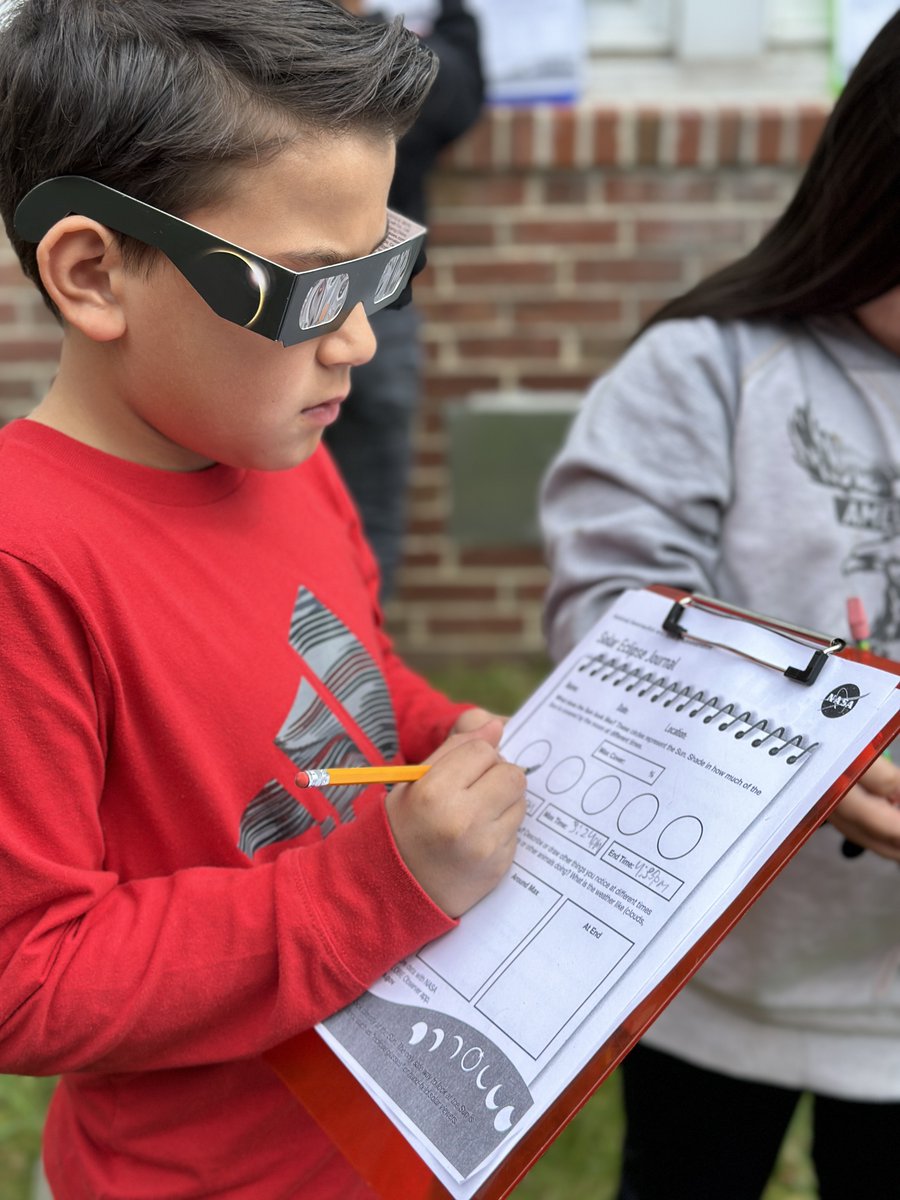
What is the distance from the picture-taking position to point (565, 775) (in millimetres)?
1053

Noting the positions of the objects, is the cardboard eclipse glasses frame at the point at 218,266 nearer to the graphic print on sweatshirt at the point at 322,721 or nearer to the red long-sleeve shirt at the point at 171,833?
the red long-sleeve shirt at the point at 171,833

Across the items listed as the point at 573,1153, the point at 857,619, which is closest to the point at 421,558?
the point at 573,1153

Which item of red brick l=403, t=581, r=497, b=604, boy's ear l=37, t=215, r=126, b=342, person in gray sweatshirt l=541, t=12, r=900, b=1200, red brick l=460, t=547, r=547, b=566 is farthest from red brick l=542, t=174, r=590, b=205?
boy's ear l=37, t=215, r=126, b=342

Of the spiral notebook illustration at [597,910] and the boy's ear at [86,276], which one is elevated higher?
the boy's ear at [86,276]

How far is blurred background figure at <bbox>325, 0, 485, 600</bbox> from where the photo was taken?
109 inches

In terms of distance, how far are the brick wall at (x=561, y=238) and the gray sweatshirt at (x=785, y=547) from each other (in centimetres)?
200

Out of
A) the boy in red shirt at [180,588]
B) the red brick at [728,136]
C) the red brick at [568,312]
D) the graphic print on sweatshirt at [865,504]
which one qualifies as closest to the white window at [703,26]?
the red brick at [728,136]

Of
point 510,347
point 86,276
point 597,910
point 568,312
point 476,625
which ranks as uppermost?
point 86,276

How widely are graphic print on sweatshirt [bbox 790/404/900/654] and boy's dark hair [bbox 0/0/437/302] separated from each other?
65 centimetres

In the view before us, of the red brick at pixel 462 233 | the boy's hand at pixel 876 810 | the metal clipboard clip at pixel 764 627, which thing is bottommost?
the red brick at pixel 462 233

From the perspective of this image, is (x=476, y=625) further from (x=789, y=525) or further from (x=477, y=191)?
(x=789, y=525)

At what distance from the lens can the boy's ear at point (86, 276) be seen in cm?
92

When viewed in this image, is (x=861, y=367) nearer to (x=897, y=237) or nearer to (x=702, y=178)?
(x=897, y=237)

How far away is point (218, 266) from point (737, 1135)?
47.3 inches
